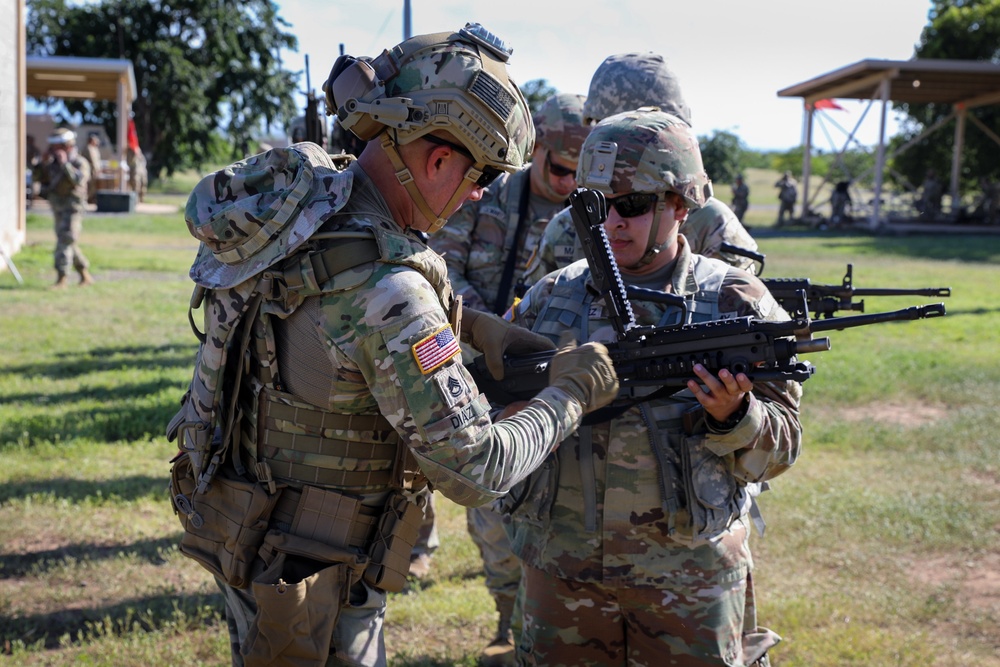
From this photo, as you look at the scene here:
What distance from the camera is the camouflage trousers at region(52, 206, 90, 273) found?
44.9ft

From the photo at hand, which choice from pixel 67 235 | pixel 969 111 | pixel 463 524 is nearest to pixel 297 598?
pixel 463 524

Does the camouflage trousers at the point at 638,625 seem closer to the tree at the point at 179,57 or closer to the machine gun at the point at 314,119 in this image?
the machine gun at the point at 314,119

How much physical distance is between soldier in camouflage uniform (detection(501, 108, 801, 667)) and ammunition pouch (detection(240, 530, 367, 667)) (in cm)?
71

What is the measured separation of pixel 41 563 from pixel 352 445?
3.68m

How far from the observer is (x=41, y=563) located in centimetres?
514

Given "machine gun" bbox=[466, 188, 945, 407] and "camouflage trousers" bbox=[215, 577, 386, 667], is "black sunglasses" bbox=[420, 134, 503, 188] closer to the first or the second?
"machine gun" bbox=[466, 188, 945, 407]

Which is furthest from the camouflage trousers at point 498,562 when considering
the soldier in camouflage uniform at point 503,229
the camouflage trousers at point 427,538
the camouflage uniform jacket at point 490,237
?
the camouflage uniform jacket at point 490,237

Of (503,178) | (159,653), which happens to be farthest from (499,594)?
(503,178)

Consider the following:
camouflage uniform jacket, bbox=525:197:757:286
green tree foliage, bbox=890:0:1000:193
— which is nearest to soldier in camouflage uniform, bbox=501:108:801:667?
camouflage uniform jacket, bbox=525:197:757:286

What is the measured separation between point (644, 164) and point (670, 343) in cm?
56

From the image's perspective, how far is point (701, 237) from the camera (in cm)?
389

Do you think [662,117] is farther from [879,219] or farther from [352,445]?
[879,219]

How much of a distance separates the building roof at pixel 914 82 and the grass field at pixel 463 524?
720 inches

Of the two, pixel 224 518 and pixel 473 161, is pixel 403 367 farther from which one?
pixel 224 518
